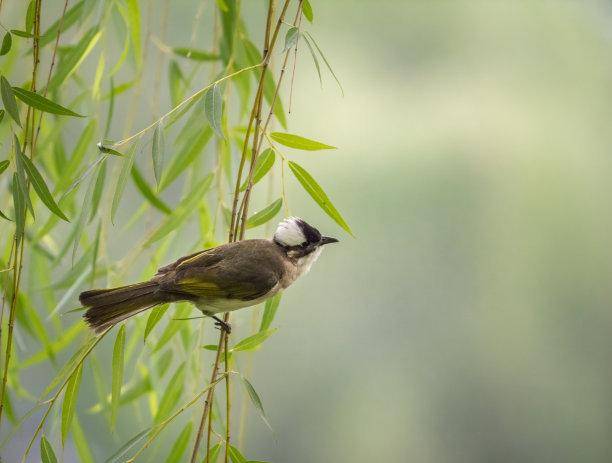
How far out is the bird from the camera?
3.13 ft

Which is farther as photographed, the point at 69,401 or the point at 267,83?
the point at 267,83

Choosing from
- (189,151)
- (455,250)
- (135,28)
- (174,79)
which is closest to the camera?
(189,151)

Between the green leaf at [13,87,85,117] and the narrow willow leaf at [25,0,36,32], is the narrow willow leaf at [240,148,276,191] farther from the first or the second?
the narrow willow leaf at [25,0,36,32]

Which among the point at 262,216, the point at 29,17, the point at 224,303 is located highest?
the point at 29,17

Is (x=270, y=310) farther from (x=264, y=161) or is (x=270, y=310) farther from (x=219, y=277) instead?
(x=264, y=161)

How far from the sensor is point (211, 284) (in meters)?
1.04

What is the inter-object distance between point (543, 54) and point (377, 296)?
106cm

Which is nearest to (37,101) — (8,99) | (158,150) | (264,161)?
(8,99)

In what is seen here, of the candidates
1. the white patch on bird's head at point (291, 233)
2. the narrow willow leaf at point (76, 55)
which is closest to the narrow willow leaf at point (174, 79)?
the narrow willow leaf at point (76, 55)

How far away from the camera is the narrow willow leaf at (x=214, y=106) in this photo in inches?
35.0

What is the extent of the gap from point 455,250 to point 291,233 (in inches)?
75.0

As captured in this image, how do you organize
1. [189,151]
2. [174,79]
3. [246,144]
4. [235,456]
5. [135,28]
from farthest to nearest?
[174,79], [135,28], [189,151], [235,456], [246,144]

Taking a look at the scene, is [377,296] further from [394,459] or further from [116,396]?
[116,396]

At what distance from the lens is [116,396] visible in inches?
41.7
